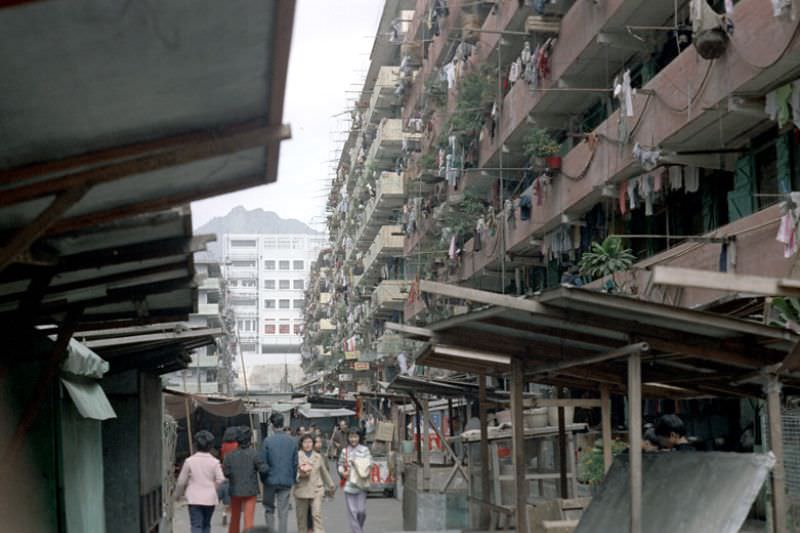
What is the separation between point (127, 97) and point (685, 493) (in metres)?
4.19

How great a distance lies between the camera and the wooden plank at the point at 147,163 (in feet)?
18.8

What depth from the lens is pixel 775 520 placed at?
714 cm

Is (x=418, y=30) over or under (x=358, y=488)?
over

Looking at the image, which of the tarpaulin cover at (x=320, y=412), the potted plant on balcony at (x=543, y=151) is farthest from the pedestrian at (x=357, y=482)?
the tarpaulin cover at (x=320, y=412)

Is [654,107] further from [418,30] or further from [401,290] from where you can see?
[401,290]

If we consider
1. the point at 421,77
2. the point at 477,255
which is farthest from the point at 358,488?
the point at 421,77

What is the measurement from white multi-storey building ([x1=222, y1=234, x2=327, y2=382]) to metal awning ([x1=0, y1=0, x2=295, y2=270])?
15042cm

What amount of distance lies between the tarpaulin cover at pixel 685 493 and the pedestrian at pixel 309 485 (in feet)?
24.7

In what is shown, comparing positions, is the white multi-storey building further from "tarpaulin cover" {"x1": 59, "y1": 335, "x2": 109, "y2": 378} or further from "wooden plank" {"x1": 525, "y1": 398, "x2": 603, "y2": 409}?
"tarpaulin cover" {"x1": 59, "y1": 335, "x2": 109, "y2": 378}

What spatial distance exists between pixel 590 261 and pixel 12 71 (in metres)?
17.1

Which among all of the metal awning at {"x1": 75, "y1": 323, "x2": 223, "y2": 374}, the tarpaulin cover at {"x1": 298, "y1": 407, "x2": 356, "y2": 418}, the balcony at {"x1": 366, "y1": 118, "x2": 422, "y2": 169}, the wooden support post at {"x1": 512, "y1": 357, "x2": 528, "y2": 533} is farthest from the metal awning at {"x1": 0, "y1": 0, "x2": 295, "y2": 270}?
the balcony at {"x1": 366, "y1": 118, "x2": 422, "y2": 169}

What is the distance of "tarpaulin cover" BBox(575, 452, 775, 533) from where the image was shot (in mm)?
6668

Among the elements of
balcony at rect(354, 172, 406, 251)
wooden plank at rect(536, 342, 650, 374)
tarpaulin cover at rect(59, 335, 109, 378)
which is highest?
balcony at rect(354, 172, 406, 251)

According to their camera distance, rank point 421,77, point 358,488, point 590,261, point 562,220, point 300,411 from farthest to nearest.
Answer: point 300,411, point 421,77, point 562,220, point 590,261, point 358,488
